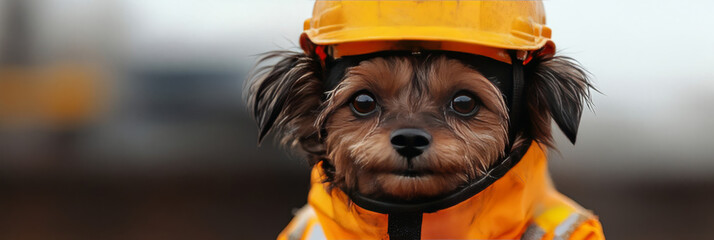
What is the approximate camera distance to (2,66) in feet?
31.1

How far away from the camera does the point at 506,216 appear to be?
2.23 m

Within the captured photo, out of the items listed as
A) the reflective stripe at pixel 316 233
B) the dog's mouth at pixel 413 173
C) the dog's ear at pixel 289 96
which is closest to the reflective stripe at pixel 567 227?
the dog's mouth at pixel 413 173

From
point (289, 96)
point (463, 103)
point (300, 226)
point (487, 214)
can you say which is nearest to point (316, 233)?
point (300, 226)

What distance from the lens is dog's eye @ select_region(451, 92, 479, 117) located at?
87.2 inches

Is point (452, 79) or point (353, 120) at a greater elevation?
point (452, 79)

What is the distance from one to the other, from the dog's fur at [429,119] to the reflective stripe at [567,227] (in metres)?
0.29

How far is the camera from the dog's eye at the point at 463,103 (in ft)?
7.27

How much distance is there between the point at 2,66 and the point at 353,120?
8.87 meters

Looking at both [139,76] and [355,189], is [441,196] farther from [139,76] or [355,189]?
[139,76]

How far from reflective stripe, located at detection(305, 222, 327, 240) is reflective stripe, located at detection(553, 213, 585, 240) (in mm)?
853

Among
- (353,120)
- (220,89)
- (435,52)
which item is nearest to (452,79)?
(435,52)

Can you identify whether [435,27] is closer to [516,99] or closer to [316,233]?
[516,99]

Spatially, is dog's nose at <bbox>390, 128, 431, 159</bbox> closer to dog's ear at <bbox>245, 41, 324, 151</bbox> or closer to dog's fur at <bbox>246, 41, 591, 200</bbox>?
dog's fur at <bbox>246, 41, 591, 200</bbox>

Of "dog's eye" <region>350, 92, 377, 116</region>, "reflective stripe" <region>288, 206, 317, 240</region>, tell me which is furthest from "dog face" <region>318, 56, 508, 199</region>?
"reflective stripe" <region>288, 206, 317, 240</region>
